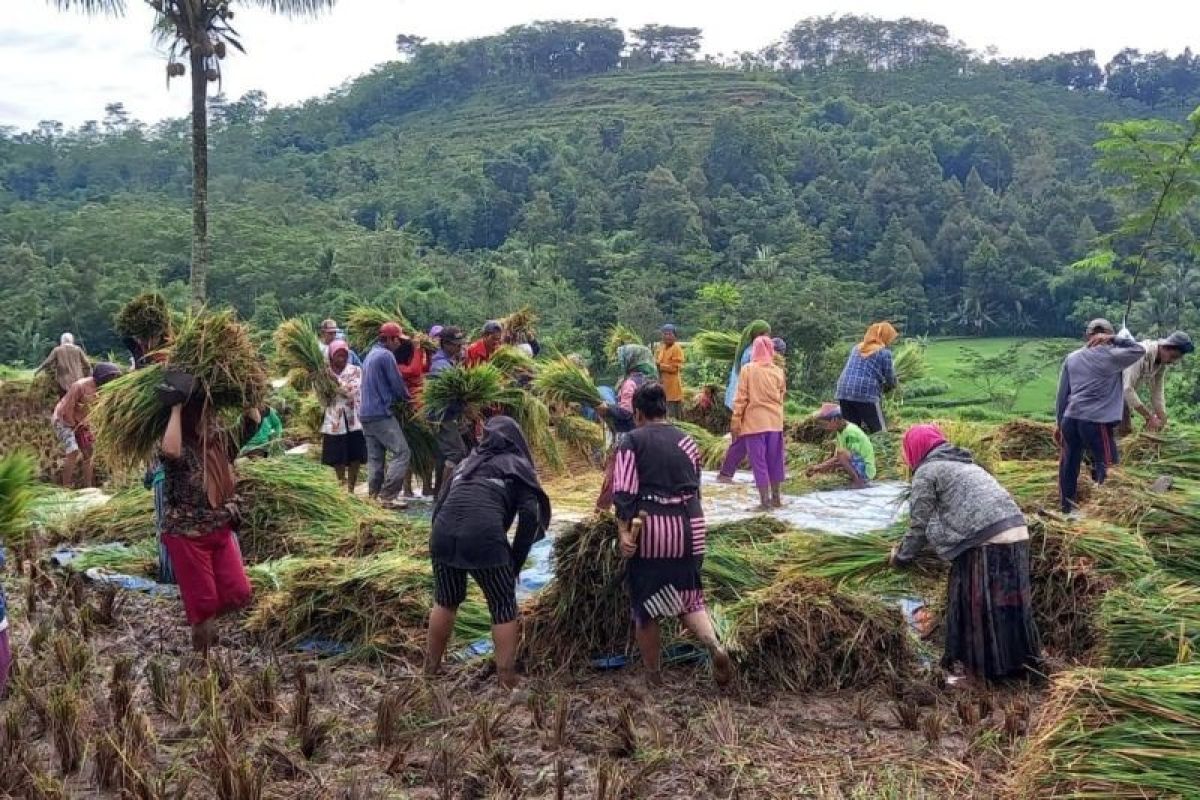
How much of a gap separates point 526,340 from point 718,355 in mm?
2867

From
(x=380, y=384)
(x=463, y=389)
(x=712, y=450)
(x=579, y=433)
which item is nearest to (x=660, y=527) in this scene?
(x=463, y=389)

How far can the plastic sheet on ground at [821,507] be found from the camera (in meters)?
6.92

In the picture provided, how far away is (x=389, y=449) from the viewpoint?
7148 mm

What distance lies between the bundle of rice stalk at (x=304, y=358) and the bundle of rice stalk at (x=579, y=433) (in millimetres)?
1672

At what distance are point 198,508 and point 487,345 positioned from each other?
130 inches

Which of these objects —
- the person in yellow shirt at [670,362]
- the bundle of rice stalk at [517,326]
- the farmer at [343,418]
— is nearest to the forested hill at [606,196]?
the bundle of rice stalk at [517,326]

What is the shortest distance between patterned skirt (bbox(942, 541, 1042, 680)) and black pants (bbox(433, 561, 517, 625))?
178 centimetres

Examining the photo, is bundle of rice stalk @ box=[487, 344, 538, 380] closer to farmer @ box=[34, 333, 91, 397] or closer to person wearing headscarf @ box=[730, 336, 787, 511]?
person wearing headscarf @ box=[730, 336, 787, 511]

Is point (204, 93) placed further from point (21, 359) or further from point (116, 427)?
point (21, 359)

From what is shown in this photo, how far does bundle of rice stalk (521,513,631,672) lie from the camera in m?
4.32

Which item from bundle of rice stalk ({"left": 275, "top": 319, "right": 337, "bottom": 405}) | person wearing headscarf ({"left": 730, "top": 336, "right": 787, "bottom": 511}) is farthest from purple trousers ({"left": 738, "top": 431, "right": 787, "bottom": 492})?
bundle of rice stalk ({"left": 275, "top": 319, "right": 337, "bottom": 405})

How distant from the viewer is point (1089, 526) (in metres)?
4.68

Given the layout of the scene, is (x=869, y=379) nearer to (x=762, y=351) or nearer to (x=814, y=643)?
(x=762, y=351)

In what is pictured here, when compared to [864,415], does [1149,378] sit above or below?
above
